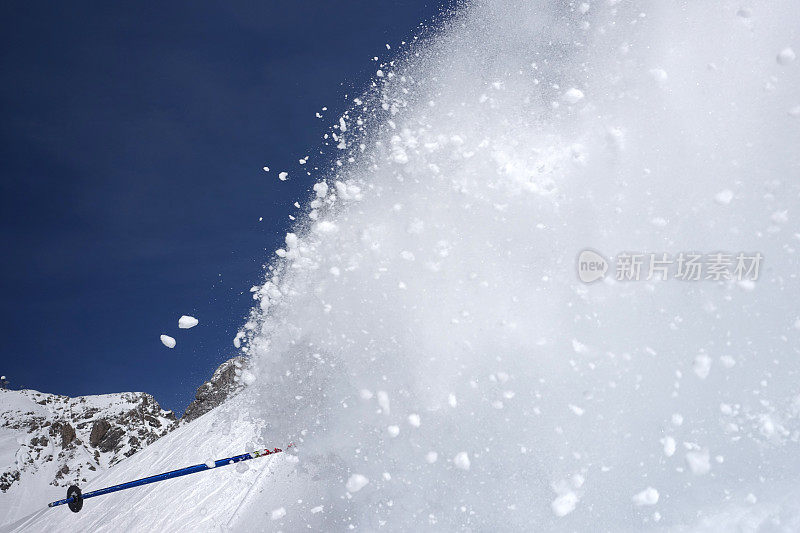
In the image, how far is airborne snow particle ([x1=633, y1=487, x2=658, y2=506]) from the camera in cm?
665

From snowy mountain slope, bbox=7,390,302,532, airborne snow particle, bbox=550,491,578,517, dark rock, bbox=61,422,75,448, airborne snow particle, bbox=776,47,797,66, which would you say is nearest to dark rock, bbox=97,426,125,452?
dark rock, bbox=61,422,75,448

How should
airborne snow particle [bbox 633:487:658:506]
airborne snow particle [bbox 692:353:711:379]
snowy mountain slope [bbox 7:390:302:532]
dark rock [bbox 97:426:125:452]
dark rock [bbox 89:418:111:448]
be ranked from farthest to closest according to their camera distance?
dark rock [bbox 89:418:111:448] → dark rock [bbox 97:426:125:452] → snowy mountain slope [bbox 7:390:302:532] → airborne snow particle [bbox 692:353:711:379] → airborne snow particle [bbox 633:487:658:506]

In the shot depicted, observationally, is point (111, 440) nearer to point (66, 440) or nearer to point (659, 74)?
point (66, 440)

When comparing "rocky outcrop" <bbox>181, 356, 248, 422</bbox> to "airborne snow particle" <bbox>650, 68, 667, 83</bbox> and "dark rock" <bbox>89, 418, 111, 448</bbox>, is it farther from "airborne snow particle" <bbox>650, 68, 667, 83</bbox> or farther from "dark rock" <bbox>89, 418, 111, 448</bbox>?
"airborne snow particle" <bbox>650, 68, 667, 83</bbox>

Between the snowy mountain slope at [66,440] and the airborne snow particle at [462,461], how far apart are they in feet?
234

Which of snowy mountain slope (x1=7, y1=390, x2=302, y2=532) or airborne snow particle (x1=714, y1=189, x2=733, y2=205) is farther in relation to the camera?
snowy mountain slope (x1=7, y1=390, x2=302, y2=532)

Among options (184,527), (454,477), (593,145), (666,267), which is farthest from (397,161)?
(184,527)

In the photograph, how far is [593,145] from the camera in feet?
Answer: 27.0

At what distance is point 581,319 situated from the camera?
7566 millimetres

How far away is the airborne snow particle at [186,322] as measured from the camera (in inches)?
349

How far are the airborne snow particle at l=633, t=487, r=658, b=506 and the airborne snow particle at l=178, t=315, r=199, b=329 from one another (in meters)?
8.39

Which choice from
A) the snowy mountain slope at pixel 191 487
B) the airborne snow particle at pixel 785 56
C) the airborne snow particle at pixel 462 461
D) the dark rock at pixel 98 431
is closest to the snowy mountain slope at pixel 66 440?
the dark rock at pixel 98 431

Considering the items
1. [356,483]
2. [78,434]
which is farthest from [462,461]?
[78,434]

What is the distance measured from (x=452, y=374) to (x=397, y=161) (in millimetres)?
4687
